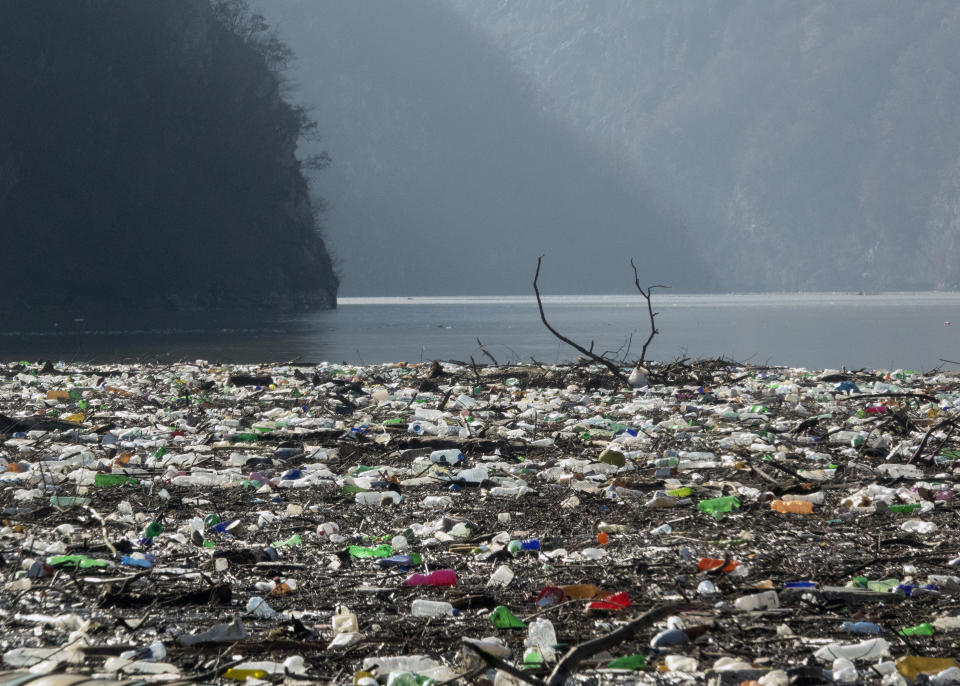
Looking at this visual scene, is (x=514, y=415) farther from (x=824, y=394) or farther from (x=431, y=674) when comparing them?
(x=431, y=674)

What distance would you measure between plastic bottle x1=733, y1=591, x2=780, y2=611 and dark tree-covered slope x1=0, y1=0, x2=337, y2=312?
46.3m

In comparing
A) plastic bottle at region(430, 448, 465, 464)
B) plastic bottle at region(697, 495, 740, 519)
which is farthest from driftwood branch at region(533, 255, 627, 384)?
plastic bottle at region(697, 495, 740, 519)

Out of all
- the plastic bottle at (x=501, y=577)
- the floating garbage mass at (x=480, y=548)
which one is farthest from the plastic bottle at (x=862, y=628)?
the plastic bottle at (x=501, y=577)

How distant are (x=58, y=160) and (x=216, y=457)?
46.3 m

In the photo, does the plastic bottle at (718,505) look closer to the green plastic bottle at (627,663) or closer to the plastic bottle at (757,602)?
the plastic bottle at (757,602)

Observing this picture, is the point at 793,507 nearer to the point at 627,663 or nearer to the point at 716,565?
the point at 716,565

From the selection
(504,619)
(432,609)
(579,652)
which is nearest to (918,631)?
(504,619)

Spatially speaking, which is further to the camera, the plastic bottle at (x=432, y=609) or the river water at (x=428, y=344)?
the river water at (x=428, y=344)

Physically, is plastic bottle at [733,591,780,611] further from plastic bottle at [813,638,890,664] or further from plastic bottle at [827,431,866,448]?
plastic bottle at [827,431,866,448]

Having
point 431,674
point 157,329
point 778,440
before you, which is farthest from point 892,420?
point 157,329

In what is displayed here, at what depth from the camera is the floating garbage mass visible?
116 inches

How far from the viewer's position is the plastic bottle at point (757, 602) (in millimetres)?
3381

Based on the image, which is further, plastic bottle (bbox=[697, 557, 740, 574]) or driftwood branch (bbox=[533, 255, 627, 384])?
driftwood branch (bbox=[533, 255, 627, 384])

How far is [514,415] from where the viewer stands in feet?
29.9
